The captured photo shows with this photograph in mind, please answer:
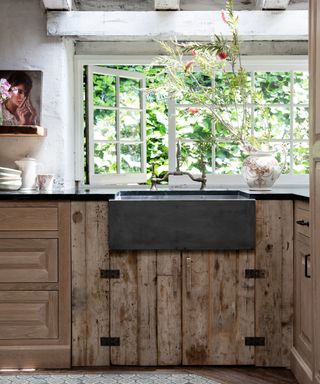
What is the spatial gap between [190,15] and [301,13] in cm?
72

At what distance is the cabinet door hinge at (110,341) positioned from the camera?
10.9 ft

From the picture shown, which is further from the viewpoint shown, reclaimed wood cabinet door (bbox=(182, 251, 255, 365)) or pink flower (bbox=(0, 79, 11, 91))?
pink flower (bbox=(0, 79, 11, 91))

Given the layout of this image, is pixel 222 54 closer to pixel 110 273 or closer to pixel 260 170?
pixel 260 170

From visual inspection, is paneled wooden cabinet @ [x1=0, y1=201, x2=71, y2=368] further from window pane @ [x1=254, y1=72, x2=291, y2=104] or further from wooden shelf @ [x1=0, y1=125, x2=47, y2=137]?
window pane @ [x1=254, y1=72, x2=291, y2=104]

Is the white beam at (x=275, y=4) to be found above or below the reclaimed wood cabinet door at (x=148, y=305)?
above

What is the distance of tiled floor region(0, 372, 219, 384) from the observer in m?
3.11

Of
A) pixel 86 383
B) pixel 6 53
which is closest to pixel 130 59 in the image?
pixel 6 53

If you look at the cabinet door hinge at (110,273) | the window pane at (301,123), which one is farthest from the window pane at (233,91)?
the cabinet door hinge at (110,273)

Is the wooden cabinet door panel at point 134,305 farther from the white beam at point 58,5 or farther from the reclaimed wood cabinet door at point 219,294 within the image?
the white beam at point 58,5

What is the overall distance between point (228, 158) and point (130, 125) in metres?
0.76

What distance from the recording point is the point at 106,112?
4402mm

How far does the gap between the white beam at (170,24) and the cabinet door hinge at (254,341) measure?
1.95 metres

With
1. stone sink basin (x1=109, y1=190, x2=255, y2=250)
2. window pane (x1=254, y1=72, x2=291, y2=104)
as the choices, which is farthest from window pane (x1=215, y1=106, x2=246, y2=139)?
stone sink basin (x1=109, y1=190, x2=255, y2=250)

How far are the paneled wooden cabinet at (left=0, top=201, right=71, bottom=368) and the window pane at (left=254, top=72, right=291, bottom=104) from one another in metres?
1.88
